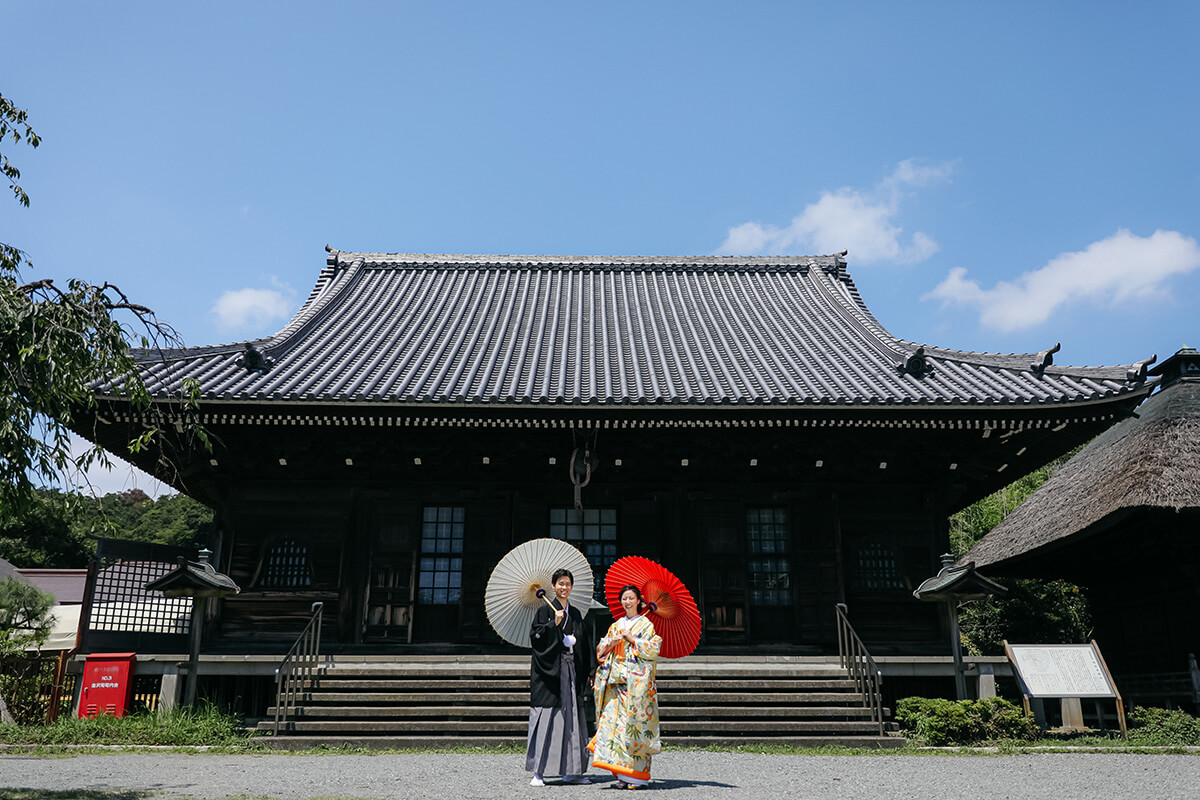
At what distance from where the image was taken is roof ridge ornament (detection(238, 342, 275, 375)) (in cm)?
1233

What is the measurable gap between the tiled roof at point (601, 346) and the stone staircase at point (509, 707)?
3291 mm

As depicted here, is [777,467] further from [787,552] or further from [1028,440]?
[1028,440]

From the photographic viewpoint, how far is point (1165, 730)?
410 inches

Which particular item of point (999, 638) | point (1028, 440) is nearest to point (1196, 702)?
point (1028, 440)

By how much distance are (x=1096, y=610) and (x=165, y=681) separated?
15730 millimetres

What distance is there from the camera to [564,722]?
6750 millimetres

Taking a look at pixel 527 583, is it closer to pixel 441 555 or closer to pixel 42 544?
pixel 441 555

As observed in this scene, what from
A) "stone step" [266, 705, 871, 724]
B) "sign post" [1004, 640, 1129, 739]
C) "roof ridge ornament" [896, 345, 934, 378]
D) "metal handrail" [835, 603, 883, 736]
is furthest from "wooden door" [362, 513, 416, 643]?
"sign post" [1004, 640, 1129, 739]

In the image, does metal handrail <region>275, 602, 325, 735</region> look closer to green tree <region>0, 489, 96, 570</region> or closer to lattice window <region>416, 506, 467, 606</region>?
lattice window <region>416, 506, 467, 606</region>

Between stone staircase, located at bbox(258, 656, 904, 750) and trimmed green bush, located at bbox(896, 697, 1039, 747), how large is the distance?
17.8 inches

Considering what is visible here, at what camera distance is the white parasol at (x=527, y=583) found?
7453 millimetres

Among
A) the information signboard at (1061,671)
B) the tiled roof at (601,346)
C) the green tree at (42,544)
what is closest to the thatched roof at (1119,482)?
the tiled roof at (601,346)

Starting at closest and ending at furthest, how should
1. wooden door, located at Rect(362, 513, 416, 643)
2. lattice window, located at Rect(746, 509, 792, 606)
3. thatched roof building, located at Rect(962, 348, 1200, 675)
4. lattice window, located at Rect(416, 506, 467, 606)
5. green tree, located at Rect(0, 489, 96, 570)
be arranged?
wooden door, located at Rect(362, 513, 416, 643), lattice window, located at Rect(416, 506, 467, 606), lattice window, located at Rect(746, 509, 792, 606), thatched roof building, located at Rect(962, 348, 1200, 675), green tree, located at Rect(0, 489, 96, 570)

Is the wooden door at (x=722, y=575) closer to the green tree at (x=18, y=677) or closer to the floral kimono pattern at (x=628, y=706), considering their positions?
the floral kimono pattern at (x=628, y=706)
